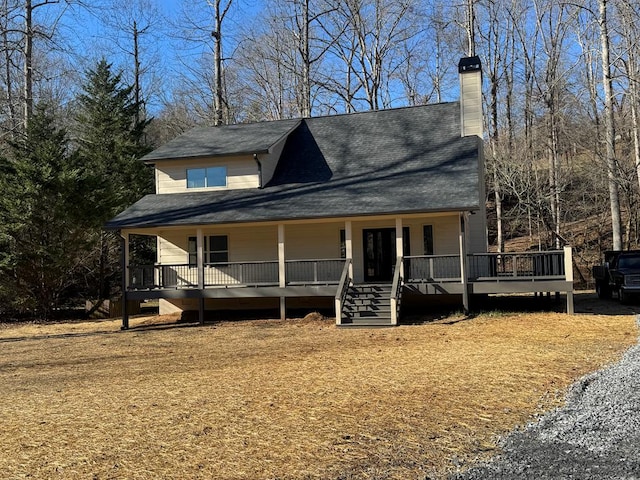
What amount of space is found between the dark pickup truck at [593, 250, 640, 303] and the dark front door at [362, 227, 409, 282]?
7.59 m

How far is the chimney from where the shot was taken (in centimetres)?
2061

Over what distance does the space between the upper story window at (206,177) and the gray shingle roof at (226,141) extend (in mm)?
670

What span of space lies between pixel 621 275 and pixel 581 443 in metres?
15.5

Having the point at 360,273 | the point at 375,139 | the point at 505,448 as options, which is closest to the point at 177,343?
the point at 360,273

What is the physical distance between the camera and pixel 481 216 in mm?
21125

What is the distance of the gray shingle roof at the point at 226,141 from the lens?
68.2 ft

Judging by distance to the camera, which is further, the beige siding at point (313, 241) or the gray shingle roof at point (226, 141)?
the gray shingle roof at point (226, 141)

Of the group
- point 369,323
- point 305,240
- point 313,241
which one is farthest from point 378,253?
point 369,323

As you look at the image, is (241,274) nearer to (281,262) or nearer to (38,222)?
(281,262)

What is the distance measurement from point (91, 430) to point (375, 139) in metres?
17.5

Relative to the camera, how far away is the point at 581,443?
18.2 feet

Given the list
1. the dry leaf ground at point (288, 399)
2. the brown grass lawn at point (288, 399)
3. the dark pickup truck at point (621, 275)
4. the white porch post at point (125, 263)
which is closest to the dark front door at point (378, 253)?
the dry leaf ground at point (288, 399)

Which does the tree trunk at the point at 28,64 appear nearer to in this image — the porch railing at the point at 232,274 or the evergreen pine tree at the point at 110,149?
the evergreen pine tree at the point at 110,149

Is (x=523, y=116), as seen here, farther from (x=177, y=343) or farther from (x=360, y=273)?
(x=177, y=343)
